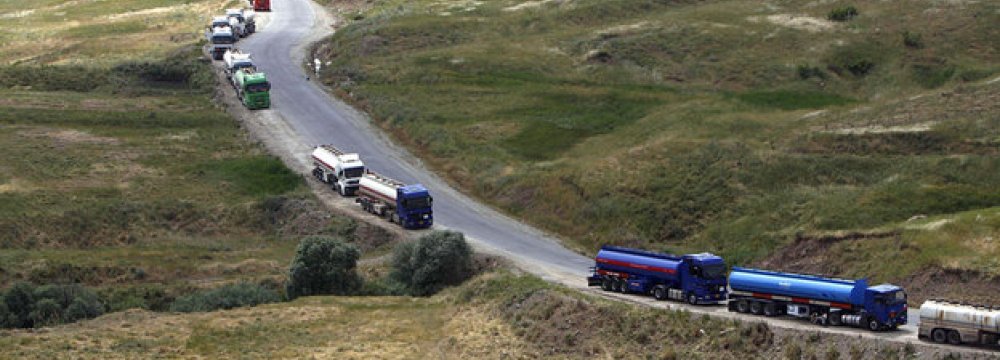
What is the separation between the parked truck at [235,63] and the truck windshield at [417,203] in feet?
A: 158

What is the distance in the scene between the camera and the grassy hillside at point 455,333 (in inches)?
2341

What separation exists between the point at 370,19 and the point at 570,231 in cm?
8044

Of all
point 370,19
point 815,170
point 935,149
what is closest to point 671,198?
point 815,170

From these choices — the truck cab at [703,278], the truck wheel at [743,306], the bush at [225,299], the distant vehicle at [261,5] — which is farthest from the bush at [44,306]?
the distant vehicle at [261,5]

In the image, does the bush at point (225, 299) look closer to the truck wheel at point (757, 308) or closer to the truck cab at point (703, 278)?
the truck cab at point (703, 278)

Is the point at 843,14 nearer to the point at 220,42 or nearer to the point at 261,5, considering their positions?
the point at 220,42

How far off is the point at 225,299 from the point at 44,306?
971 centimetres

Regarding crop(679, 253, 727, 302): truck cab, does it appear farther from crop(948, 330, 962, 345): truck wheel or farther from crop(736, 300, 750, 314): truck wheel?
crop(948, 330, 962, 345): truck wheel

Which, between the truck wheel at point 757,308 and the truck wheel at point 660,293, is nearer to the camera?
the truck wheel at point 757,308

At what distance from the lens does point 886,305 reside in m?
60.0

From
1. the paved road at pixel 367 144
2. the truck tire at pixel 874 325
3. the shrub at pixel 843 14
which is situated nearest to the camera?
the truck tire at pixel 874 325

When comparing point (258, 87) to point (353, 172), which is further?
point (258, 87)

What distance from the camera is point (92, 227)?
3755 inches

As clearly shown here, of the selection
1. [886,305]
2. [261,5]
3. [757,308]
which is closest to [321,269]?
[757,308]
